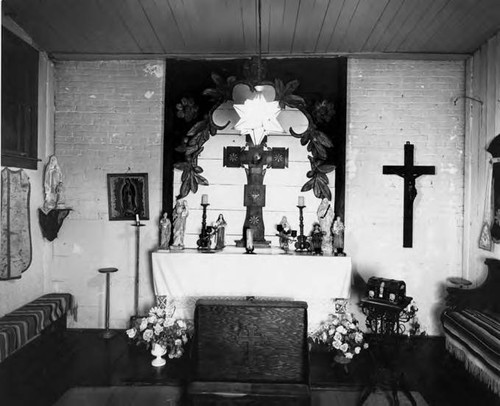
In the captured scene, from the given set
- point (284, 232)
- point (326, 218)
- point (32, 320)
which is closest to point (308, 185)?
point (326, 218)

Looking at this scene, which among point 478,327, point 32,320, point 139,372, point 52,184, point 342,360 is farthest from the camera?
point 52,184

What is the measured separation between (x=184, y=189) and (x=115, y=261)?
4.42 feet

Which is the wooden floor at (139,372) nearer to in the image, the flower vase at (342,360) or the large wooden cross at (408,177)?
the flower vase at (342,360)

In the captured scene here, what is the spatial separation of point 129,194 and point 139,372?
229cm

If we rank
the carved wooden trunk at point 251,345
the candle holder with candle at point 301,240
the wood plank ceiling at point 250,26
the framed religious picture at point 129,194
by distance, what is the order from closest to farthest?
the carved wooden trunk at point 251,345
the wood plank ceiling at point 250,26
the candle holder with candle at point 301,240
the framed religious picture at point 129,194

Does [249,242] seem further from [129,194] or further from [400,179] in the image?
[400,179]

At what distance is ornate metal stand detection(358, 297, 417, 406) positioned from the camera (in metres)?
3.54

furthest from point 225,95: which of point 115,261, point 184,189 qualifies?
point 115,261

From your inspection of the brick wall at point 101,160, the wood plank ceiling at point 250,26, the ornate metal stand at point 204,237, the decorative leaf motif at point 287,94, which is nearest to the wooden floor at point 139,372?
the brick wall at point 101,160

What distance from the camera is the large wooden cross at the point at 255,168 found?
5320 mm

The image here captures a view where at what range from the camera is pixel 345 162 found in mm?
5355

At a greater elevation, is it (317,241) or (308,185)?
(308,185)

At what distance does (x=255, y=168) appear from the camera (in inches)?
211

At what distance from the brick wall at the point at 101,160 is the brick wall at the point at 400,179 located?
2.66 meters
